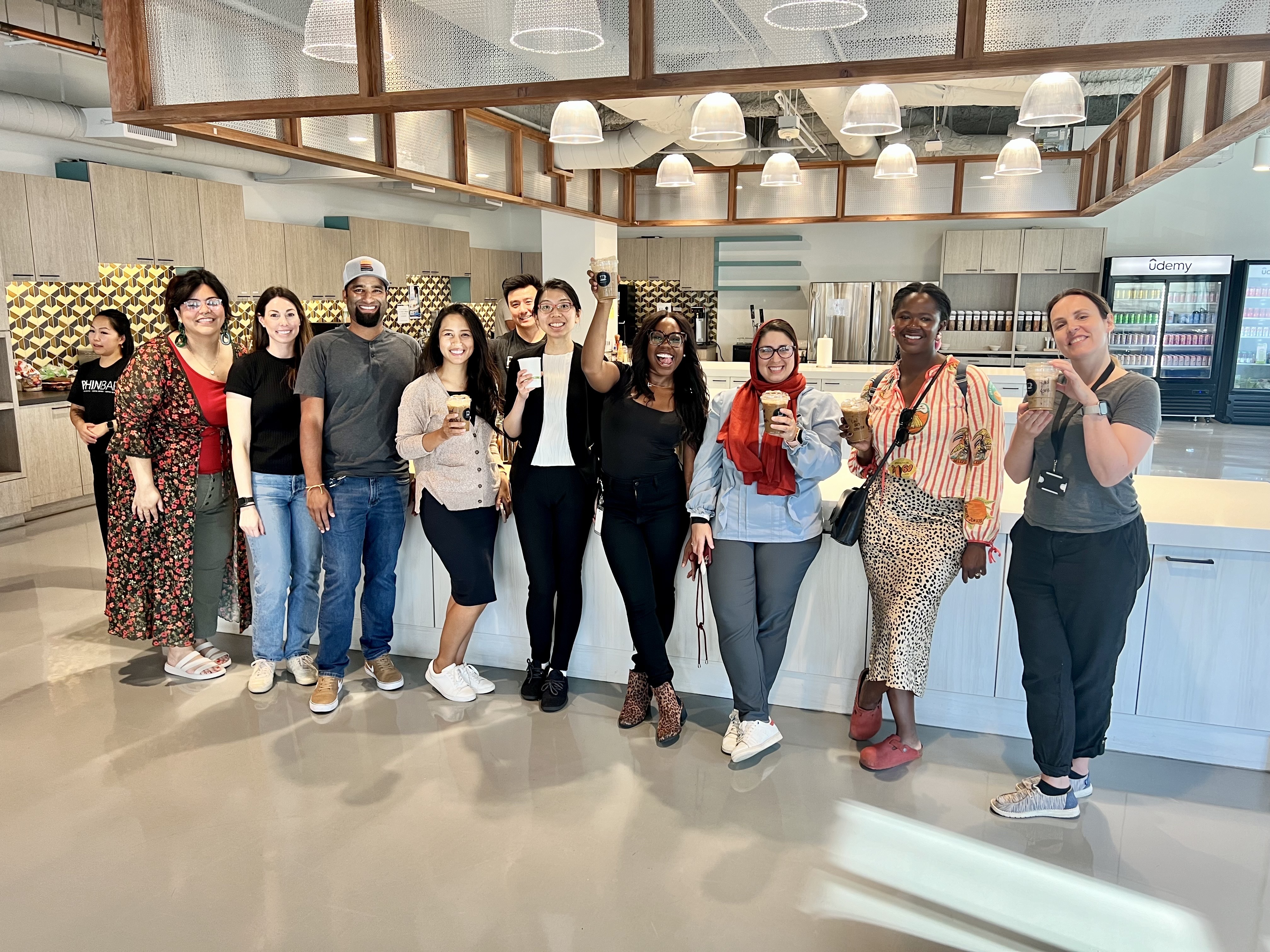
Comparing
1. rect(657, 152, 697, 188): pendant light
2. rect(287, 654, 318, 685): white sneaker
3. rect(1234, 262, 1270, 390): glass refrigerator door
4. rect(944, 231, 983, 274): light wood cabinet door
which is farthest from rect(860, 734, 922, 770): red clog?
rect(1234, 262, 1270, 390): glass refrigerator door

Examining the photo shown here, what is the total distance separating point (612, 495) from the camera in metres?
3.11

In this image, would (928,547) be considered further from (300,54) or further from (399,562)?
(300,54)

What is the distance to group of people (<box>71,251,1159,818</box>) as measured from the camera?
8.61 feet

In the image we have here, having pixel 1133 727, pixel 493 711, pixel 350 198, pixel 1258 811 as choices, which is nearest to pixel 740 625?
pixel 493 711

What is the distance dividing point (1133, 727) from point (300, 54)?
12.3 ft

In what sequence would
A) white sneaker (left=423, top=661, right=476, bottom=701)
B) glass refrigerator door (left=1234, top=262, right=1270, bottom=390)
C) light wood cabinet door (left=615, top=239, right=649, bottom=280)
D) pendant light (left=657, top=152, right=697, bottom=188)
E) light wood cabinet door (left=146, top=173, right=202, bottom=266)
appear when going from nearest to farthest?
1. white sneaker (left=423, top=661, right=476, bottom=701)
2. pendant light (left=657, top=152, right=697, bottom=188)
3. light wood cabinet door (left=146, top=173, right=202, bottom=266)
4. glass refrigerator door (left=1234, top=262, right=1270, bottom=390)
5. light wood cabinet door (left=615, top=239, right=649, bottom=280)

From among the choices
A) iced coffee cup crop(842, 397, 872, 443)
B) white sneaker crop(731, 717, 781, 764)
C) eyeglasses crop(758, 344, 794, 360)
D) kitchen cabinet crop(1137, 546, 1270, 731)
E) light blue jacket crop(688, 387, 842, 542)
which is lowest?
white sneaker crop(731, 717, 781, 764)

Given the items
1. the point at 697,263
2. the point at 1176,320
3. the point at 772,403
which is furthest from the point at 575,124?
the point at 1176,320

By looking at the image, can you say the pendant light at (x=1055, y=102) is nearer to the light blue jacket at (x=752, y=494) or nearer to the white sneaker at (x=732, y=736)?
the light blue jacket at (x=752, y=494)

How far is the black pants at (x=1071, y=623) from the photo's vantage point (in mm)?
→ 2535

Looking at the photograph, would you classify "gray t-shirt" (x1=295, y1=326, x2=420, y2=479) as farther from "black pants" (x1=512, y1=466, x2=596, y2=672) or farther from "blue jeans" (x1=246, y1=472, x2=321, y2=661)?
"black pants" (x1=512, y1=466, x2=596, y2=672)

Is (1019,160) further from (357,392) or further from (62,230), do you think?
(62,230)

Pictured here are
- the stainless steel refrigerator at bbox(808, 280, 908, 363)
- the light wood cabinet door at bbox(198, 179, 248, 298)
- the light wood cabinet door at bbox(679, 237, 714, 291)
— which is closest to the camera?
Answer: the light wood cabinet door at bbox(198, 179, 248, 298)

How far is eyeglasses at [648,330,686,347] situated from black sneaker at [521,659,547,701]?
4.59 ft
